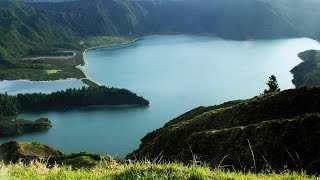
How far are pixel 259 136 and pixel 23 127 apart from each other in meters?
126

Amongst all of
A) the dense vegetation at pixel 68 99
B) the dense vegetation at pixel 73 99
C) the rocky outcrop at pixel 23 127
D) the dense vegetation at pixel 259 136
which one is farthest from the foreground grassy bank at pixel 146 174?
the dense vegetation at pixel 73 99

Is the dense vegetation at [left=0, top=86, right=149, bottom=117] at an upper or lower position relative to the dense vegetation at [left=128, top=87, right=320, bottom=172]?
upper

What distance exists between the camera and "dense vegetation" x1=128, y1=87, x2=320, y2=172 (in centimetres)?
2482

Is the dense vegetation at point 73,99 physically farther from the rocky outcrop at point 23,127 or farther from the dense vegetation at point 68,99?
the rocky outcrop at point 23,127

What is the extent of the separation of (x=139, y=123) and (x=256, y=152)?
12034 centimetres

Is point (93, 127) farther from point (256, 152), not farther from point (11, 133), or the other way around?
point (256, 152)

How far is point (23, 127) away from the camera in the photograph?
146500 mm

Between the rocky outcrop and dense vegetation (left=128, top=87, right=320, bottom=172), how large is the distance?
343ft

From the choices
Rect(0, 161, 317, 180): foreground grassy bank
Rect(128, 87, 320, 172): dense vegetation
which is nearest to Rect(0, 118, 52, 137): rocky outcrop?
Rect(128, 87, 320, 172): dense vegetation

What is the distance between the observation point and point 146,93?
186m

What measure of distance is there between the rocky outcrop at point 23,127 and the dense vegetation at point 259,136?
343 ft

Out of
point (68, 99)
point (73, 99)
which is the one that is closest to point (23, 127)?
point (68, 99)

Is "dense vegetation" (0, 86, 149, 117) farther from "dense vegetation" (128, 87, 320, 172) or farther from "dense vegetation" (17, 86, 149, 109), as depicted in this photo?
"dense vegetation" (128, 87, 320, 172)

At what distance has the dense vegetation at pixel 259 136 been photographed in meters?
24.8
